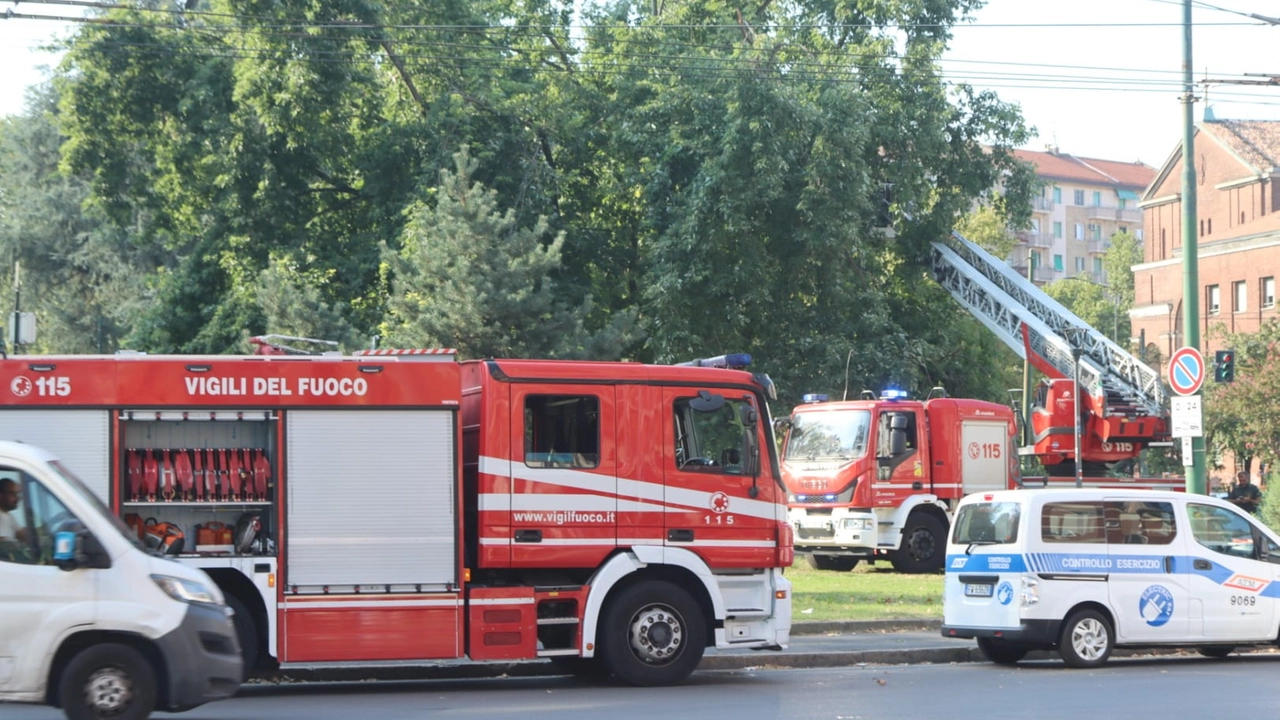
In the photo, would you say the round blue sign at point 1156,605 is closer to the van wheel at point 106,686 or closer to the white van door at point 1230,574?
the white van door at point 1230,574

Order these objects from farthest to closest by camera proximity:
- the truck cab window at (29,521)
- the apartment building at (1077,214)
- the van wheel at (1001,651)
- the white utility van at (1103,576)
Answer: the apartment building at (1077,214) < the van wheel at (1001,651) < the white utility van at (1103,576) < the truck cab window at (29,521)

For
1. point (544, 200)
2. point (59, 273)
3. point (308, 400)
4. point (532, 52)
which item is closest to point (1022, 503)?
point (308, 400)

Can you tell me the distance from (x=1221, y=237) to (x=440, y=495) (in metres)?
64.3

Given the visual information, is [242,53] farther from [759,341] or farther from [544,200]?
[759,341]

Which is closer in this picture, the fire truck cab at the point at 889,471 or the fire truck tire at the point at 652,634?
the fire truck tire at the point at 652,634

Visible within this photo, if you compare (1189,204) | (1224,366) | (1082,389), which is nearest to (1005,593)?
(1189,204)

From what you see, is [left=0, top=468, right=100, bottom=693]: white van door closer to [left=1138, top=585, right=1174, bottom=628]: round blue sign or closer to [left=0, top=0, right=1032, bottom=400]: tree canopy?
[left=1138, top=585, right=1174, bottom=628]: round blue sign

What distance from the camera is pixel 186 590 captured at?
978 centimetres

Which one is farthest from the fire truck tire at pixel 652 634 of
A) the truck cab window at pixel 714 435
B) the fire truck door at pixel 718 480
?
the truck cab window at pixel 714 435

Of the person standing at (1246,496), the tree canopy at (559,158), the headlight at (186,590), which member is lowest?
the person standing at (1246,496)

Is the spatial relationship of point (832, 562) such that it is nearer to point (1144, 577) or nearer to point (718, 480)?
point (1144, 577)

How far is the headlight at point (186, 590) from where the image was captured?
31.8ft

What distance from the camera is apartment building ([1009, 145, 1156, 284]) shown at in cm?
13525

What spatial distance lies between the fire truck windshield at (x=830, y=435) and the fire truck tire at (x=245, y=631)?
13.2 m
